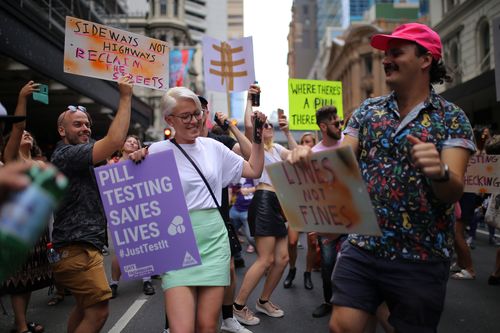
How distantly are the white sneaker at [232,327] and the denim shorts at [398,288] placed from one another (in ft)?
6.92

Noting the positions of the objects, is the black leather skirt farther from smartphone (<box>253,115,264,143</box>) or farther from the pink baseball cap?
the pink baseball cap

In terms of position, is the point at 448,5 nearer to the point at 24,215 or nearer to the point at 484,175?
the point at 484,175

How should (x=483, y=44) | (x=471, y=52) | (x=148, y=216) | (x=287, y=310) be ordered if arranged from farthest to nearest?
(x=471, y=52)
(x=483, y=44)
(x=287, y=310)
(x=148, y=216)

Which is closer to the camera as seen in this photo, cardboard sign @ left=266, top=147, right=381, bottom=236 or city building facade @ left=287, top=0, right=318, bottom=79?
cardboard sign @ left=266, top=147, right=381, bottom=236

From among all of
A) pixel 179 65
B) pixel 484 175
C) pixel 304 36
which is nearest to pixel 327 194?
pixel 484 175

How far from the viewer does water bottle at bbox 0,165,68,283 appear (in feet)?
3.49

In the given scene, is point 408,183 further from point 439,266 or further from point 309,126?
point 309,126

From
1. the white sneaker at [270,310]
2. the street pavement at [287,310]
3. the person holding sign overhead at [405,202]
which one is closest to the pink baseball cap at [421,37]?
the person holding sign overhead at [405,202]

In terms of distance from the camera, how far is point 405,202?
2211 millimetres

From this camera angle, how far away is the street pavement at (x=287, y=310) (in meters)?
4.46

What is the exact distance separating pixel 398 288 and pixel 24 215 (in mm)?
1767

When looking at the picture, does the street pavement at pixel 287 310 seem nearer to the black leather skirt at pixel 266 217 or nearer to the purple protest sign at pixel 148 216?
the black leather skirt at pixel 266 217

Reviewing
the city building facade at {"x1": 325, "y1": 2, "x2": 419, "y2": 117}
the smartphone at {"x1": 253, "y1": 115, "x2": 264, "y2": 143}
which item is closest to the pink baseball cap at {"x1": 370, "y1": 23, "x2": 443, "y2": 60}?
the smartphone at {"x1": 253, "y1": 115, "x2": 264, "y2": 143}

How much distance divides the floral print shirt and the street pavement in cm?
240
